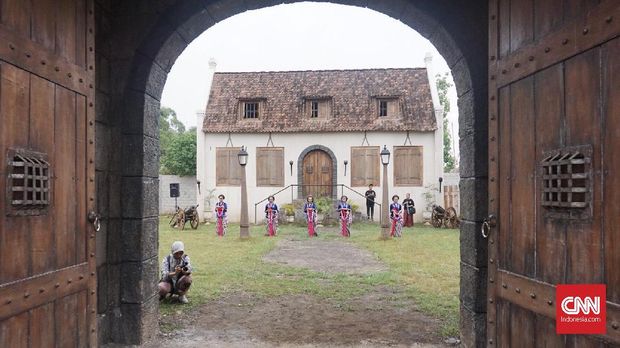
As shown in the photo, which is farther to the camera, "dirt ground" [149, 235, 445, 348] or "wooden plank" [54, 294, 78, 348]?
"dirt ground" [149, 235, 445, 348]

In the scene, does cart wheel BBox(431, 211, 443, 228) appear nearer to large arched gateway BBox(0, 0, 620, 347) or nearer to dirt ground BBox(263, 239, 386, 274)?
dirt ground BBox(263, 239, 386, 274)

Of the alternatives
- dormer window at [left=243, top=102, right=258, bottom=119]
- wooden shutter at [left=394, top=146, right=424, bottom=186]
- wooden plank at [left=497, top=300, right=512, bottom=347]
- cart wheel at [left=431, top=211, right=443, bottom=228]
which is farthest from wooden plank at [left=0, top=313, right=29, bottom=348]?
dormer window at [left=243, top=102, right=258, bottom=119]

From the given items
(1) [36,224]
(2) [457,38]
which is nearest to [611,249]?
(2) [457,38]

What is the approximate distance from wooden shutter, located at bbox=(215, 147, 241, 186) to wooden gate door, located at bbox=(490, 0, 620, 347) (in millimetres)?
15883

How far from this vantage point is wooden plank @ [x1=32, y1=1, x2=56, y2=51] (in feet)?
7.64

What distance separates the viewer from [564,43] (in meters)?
2.04

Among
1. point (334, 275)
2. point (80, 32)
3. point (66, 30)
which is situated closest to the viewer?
point (66, 30)

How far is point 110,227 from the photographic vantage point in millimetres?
3793

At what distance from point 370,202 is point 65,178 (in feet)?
49.2

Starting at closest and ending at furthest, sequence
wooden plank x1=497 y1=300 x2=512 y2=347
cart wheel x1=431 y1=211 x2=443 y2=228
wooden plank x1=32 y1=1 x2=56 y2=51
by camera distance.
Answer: wooden plank x1=32 y1=1 x2=56 y2=51 < wooden plank x1=497 y1=300 x2=512 y2=347 < cart wheel x1=431 y1=211 x2=443 y2=228

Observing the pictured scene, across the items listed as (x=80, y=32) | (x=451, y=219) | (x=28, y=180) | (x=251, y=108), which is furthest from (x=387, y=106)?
(x=28, y=180)

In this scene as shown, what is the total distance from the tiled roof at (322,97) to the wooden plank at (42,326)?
51.0 ft

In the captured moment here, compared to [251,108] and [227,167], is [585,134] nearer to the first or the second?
[227,167]

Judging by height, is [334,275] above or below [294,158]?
below
